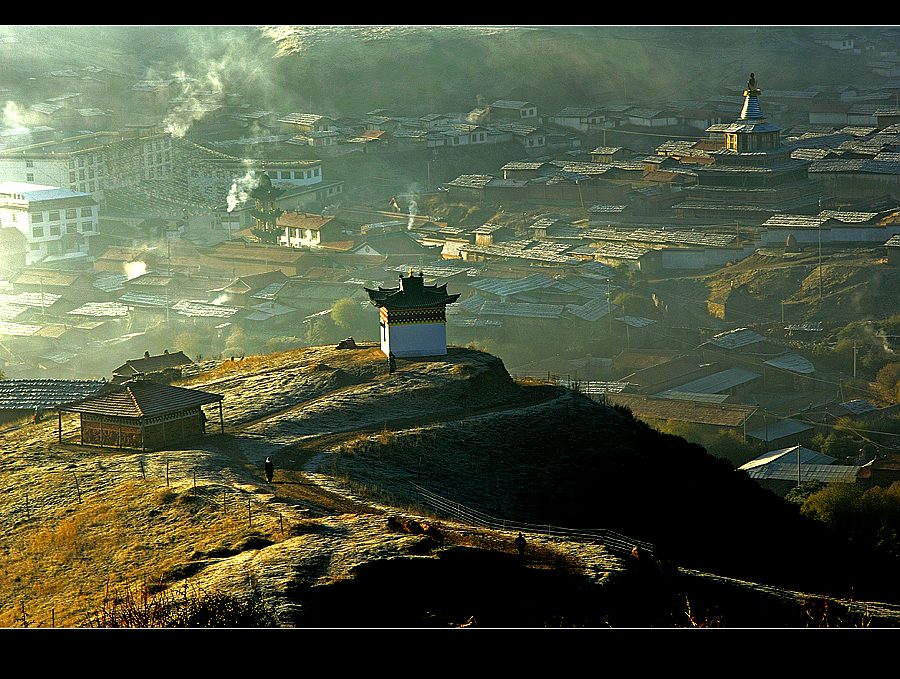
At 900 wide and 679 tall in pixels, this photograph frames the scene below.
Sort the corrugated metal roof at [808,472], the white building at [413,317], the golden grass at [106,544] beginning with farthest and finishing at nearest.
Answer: the corrugated metal roof at [808,472] → the white building at [413,317] → the golden grass at [106,544]

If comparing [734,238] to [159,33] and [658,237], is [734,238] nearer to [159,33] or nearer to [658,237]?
[658,237]

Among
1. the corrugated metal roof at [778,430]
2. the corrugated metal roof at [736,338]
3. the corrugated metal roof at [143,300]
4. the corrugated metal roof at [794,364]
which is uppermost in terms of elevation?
the corrugated metal roof at [143,300]

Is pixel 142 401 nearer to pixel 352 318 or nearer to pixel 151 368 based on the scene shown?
pixel 151 368

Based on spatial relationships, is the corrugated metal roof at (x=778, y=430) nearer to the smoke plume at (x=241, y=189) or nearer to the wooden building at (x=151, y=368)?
the wooden building at (x=151, y=368)

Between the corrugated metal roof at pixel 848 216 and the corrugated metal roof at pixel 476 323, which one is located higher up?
the corrugated metal roof at pixel 848 216

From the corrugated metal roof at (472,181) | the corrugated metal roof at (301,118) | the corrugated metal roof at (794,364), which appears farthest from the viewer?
the corrugated metal roof at (301,118)

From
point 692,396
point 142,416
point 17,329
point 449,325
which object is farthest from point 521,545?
point 17,329

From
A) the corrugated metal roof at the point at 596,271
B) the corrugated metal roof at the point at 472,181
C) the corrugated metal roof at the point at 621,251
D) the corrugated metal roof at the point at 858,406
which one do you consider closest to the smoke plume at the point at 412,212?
the corrugated metal roof at the point at 472,181
